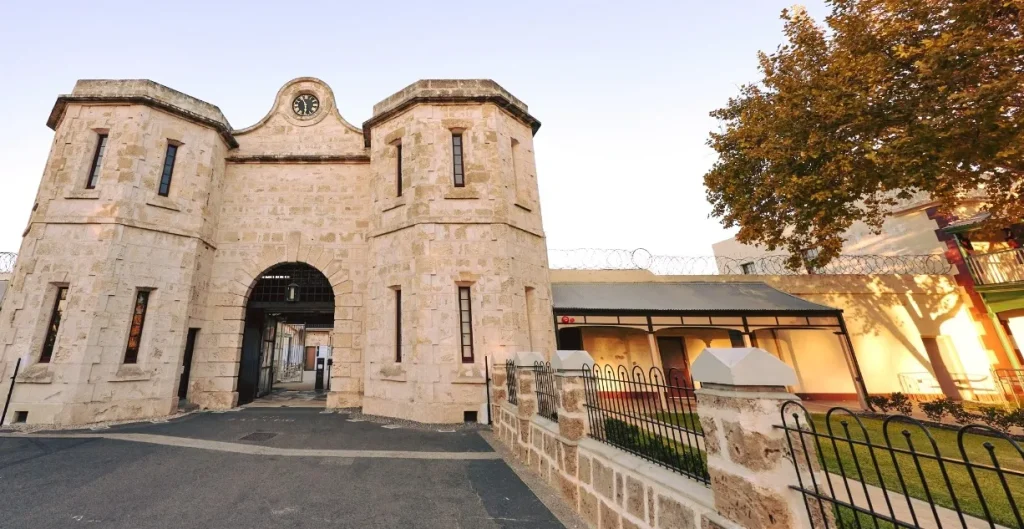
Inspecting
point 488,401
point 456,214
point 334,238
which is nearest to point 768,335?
point 488,401

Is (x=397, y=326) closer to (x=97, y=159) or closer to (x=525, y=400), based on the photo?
(x=525, y=400)

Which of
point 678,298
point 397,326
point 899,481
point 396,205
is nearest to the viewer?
point 899,481

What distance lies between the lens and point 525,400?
6.55 m

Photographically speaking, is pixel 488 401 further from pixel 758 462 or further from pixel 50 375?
pixel 50 375

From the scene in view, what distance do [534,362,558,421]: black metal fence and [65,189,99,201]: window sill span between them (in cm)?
1220

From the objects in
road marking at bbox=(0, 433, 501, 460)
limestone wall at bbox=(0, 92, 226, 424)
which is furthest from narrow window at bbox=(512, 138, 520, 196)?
limestone wall at bbox=(0, 92, 226, 424)

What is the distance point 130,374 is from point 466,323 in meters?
8.17

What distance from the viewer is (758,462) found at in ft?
8.85

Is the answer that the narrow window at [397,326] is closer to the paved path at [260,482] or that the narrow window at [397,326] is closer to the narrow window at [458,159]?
the paved path at [260,482]

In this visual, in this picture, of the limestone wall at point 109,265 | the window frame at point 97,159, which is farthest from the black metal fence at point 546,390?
the window frame at point 97,159

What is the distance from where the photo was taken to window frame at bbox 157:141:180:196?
11039 millimetres

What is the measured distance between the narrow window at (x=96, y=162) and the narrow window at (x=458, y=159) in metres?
9.42

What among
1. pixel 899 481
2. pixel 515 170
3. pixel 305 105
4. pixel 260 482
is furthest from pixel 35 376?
pixel 899 481

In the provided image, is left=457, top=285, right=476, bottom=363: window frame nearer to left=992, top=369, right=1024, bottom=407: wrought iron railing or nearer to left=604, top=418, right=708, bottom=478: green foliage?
left=604, top=418, right=708, bottom=478: green foliage
